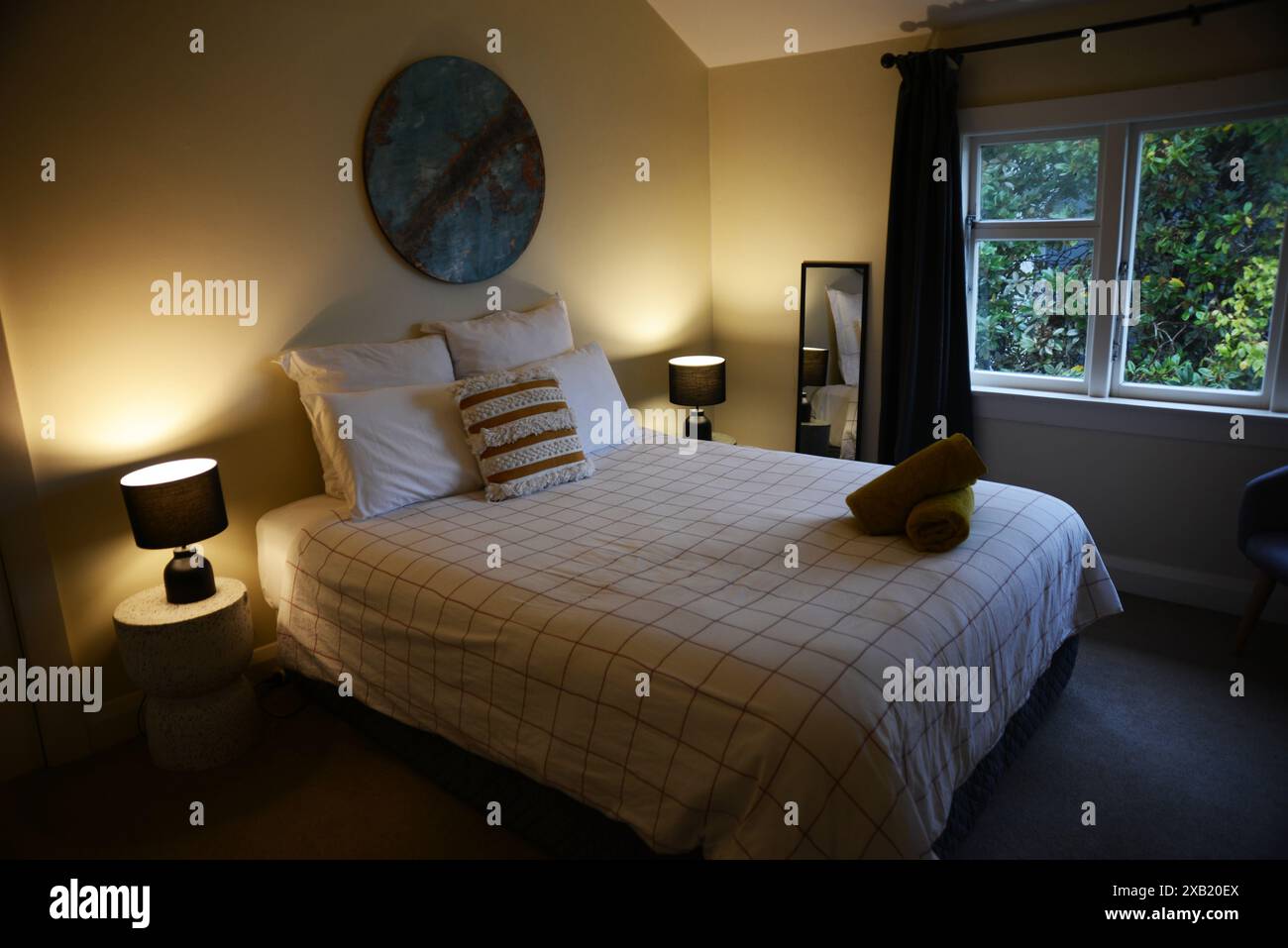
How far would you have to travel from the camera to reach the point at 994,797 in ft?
7.84

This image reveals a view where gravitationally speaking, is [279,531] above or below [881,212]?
below

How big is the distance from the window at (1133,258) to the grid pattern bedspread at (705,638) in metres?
1.23

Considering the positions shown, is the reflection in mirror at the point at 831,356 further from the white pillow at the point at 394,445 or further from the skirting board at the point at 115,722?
the skirting board at the point at 115,722

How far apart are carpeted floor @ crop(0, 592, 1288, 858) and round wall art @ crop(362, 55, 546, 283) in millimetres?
1818

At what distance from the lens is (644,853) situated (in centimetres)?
199

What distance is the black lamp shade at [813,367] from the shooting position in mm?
4430

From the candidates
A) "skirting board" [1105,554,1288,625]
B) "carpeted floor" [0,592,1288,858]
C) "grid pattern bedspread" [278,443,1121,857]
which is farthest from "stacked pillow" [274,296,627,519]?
"skirting board" [1105,554,1288,625]

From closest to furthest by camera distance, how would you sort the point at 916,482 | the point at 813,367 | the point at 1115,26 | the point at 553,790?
the point at 553,790, the point at 916,482, the point at 1115,26, the point at 813,367

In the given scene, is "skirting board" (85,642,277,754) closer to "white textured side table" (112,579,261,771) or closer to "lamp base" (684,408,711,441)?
"white textured side table" (112,579,261,771)

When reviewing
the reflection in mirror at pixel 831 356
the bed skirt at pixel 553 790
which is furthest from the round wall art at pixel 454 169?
the bed skirt at pixel 553 790

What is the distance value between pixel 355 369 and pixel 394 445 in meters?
0.35

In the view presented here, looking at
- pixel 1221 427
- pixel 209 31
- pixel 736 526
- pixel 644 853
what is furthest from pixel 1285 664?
pixel 209 31

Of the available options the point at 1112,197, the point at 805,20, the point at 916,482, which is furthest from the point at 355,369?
the point at 1112,197

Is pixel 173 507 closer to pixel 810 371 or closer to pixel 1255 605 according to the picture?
pixel 810 371
